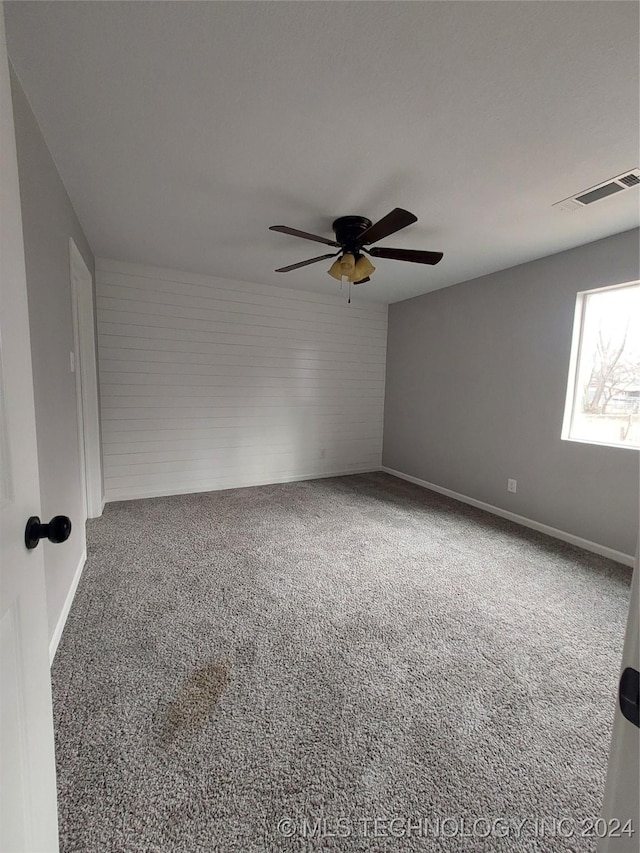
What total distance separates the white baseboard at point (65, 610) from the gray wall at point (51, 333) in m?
0.04

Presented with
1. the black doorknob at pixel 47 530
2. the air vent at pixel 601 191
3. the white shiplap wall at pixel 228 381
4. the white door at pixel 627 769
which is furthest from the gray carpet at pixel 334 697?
the air vent at pixel 601 191

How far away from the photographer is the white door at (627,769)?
502 mm

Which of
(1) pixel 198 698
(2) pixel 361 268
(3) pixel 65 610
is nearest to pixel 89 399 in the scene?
(3) pixel 65 610

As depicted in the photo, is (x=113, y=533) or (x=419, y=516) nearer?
(x=113, y=533)

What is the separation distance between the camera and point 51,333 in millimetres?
1973

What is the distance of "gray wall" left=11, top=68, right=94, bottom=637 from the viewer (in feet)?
5.34

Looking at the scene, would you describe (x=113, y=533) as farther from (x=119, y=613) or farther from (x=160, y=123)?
(x=160, y=123)

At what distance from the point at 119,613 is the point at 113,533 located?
124 centimetres

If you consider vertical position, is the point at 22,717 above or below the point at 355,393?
below

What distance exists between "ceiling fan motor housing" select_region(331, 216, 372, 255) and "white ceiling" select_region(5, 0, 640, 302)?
10 cm

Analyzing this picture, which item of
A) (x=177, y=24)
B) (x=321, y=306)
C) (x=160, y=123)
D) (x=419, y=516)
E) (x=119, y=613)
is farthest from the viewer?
(x=321, y=306)

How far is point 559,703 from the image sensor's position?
5.25ft

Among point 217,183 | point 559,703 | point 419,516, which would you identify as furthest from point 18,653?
point 419,516

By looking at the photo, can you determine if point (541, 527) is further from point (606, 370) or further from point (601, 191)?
point (601, 191)
